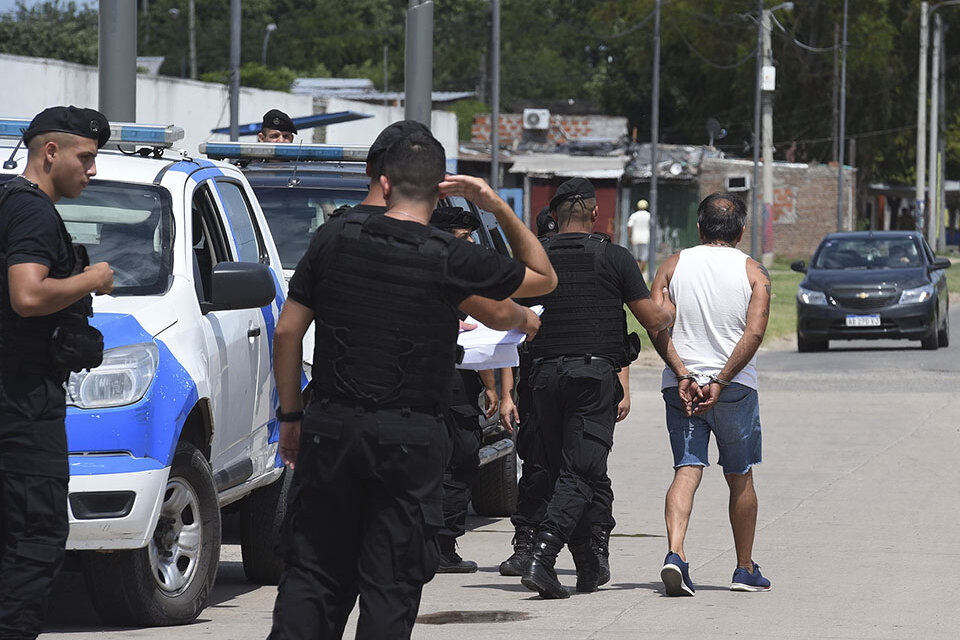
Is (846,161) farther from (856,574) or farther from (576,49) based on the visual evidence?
(856,574)

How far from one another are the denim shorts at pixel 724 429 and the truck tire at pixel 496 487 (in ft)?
8.63

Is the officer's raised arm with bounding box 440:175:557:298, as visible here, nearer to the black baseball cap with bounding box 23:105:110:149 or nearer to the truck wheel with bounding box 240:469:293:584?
the black baseball cap with bounding box 23:105:110:149

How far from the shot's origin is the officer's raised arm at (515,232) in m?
5.11

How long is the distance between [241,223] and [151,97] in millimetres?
23870

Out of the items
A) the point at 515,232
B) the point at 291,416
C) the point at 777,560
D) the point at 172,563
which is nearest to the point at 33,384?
the point at 291,416

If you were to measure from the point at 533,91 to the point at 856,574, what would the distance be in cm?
9391

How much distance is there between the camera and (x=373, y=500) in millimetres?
4996

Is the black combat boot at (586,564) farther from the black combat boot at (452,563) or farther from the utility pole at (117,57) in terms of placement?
the utility pole at (117,57)

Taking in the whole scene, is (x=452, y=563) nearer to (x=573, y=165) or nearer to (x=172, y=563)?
(x=172, y=563)

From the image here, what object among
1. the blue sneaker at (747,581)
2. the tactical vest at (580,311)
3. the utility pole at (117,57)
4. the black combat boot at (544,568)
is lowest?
the blue sneaker at (747,581)

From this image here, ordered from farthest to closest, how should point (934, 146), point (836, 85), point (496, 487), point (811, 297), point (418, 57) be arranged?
1. point (836, 85)
2. point (934, 146)
3. point (811, 297)
4. point (418, 57)
5. point (496, 487)

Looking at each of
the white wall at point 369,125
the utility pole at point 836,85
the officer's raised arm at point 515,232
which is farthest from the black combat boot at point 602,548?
the utility pole at point 836,85

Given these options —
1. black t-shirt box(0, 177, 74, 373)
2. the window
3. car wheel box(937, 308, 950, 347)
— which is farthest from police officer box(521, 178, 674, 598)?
car wheel box(937, 308, 950, 347)

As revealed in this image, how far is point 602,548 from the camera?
322 inches
